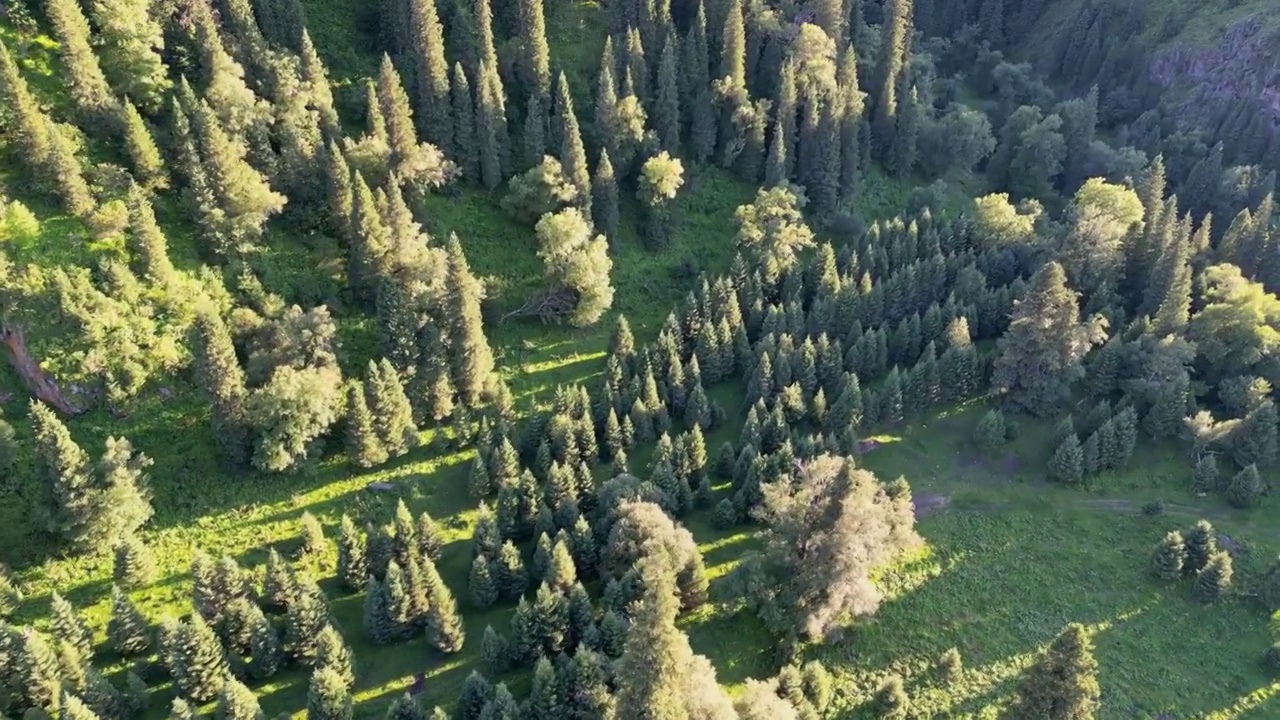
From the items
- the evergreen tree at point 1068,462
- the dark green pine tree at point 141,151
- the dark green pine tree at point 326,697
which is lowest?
the evergreen tree at point 1068,462

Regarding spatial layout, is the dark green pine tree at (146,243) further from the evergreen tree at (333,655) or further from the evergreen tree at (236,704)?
the evergreen tree at (236,704)

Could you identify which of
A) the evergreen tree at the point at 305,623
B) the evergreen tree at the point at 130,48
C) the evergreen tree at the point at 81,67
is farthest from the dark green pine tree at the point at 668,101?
the evergreen tree at the point at 305,623

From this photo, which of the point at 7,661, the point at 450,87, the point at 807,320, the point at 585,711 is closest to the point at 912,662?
the point at 585,711

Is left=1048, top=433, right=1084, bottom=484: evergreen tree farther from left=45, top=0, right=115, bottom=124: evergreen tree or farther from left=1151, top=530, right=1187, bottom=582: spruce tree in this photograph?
left=45, top=0, right=115, bottom=124: evergreen tree

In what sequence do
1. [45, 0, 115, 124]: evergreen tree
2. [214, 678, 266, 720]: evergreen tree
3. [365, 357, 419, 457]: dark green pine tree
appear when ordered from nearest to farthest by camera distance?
[214, 678, 266, 720]: evergreen tree → [365, 357, 419, 457]: dark green pine tree → [45, 0, 115, 124]: evergreen tree

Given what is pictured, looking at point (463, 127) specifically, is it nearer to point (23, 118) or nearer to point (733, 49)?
point (733, 49)

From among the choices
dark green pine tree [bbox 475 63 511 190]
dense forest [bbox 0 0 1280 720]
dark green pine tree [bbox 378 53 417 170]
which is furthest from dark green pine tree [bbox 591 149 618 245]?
dark green pine tree [bbox 378 53 417 170]
